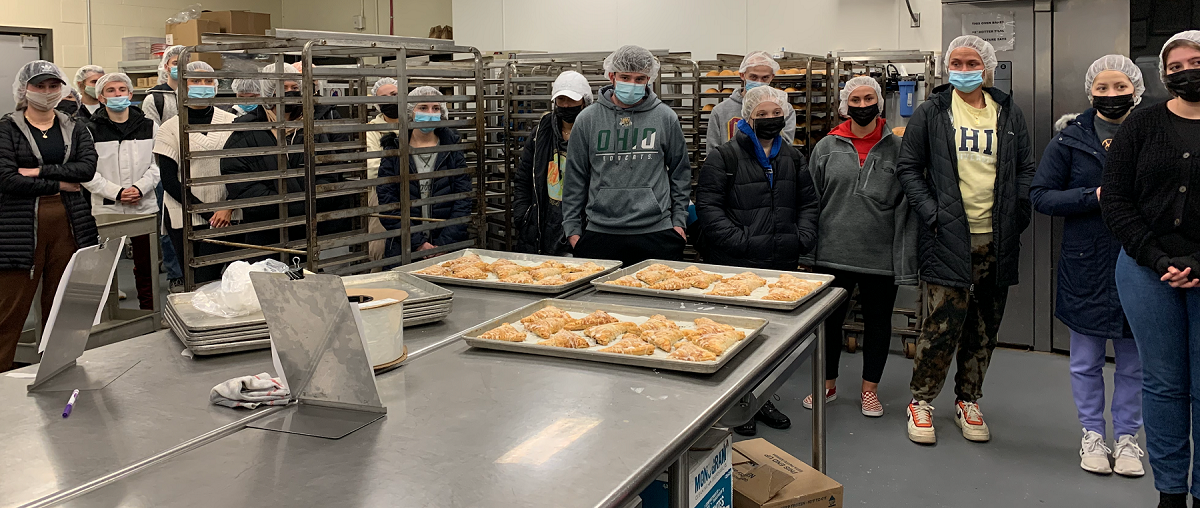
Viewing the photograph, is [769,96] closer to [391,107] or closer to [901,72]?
[391,107]

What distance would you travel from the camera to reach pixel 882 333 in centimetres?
424

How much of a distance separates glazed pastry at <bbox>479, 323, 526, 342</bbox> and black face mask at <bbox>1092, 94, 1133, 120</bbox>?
9.00 feet

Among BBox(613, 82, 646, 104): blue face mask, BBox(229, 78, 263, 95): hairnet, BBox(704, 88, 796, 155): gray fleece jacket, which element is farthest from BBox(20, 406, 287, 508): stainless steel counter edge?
BBox(229, 78, 263, 95): hairnet

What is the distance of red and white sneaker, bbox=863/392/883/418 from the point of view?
14.1ft

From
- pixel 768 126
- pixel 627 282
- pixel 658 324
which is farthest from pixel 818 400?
pixel 768 126

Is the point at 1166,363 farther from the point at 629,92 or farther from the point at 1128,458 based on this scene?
the point at 629,92

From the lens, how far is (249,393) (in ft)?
6.19

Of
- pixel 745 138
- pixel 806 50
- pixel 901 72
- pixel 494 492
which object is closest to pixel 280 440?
pixel 494 492

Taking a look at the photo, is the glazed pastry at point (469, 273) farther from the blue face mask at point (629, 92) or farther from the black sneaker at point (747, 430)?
the black sneaker at point (747, 430)

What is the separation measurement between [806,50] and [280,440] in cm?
651

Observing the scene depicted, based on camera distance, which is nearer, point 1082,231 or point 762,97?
point 1082,231

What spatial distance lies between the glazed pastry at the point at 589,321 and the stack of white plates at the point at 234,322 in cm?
36

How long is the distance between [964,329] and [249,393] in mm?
3116

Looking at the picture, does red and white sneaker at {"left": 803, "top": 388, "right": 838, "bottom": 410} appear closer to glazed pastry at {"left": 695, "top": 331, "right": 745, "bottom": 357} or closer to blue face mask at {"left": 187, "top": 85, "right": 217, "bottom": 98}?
glazed pastry at {"left": 695, "top": 331, "right": 745, "bottom": 357}
